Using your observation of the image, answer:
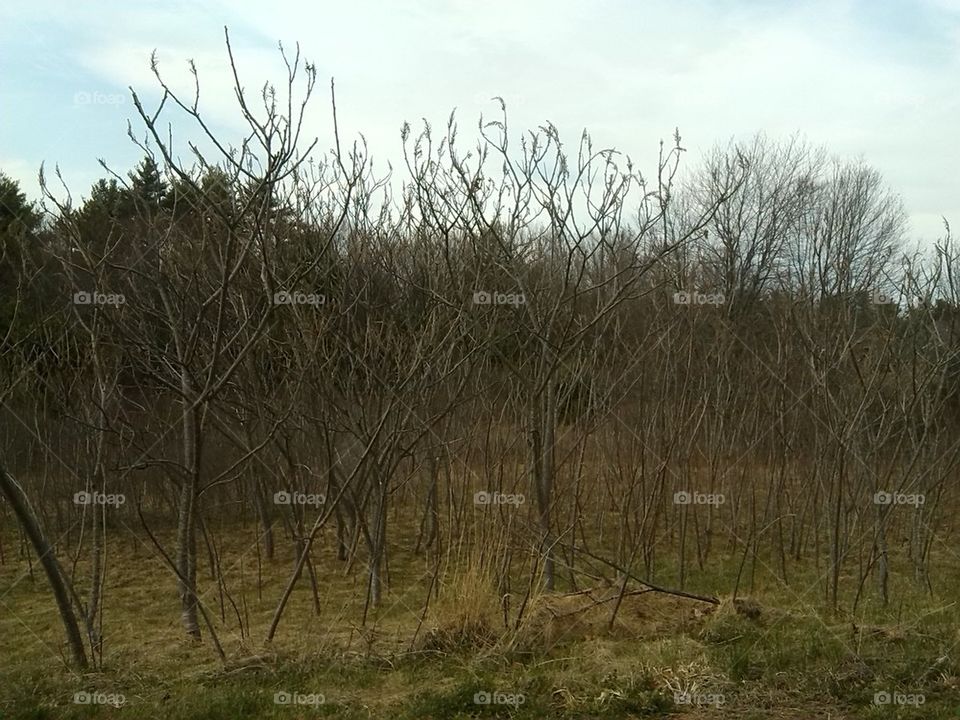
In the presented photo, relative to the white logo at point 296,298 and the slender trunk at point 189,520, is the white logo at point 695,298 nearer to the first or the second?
the white logo at point 296,298

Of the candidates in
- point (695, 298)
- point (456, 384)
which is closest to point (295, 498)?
point (456, 384)

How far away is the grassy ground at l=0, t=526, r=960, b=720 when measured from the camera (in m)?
3.54

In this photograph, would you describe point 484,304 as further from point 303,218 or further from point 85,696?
point 85,696

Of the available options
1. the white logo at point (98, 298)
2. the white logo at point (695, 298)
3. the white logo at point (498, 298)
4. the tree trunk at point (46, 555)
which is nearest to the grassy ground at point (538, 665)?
the tree trunk at point (46, 555)

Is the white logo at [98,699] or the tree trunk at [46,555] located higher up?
the tree trunk at [46,555]

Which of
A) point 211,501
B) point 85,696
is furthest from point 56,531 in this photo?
point 85,696

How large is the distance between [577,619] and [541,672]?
811mm

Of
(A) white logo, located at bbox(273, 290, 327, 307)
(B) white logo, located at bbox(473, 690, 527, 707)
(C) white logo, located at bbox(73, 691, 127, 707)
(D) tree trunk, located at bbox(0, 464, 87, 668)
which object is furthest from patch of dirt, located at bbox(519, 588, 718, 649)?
(D) tree trunk, located at bbox(0, 464, 87, 668)

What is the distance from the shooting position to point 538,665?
13.4 ft

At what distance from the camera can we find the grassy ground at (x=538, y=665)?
3539 millimetres

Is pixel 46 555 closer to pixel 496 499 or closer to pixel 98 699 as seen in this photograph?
pixel 98 699

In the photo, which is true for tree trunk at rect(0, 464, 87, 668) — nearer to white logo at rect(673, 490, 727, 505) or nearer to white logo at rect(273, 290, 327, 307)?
white logo at rect(273, 290, 327, 307)

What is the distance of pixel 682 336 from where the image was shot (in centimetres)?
707

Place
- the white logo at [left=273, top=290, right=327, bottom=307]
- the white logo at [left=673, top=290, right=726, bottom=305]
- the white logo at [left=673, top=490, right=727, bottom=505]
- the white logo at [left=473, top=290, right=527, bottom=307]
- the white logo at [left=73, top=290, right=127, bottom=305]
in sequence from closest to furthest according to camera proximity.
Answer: the white logo at [left=273, top=290, right=327, bottom=307] < the white logo at [left=73, top=290, right=127, bottom=305] < the white logo at [left=473, top=290, right=527, bottom=307] < the white logo at [left=673, top=290, right=726, bottom=305] < the white logo at [left=673, top=490, right=727, bottom=505]
